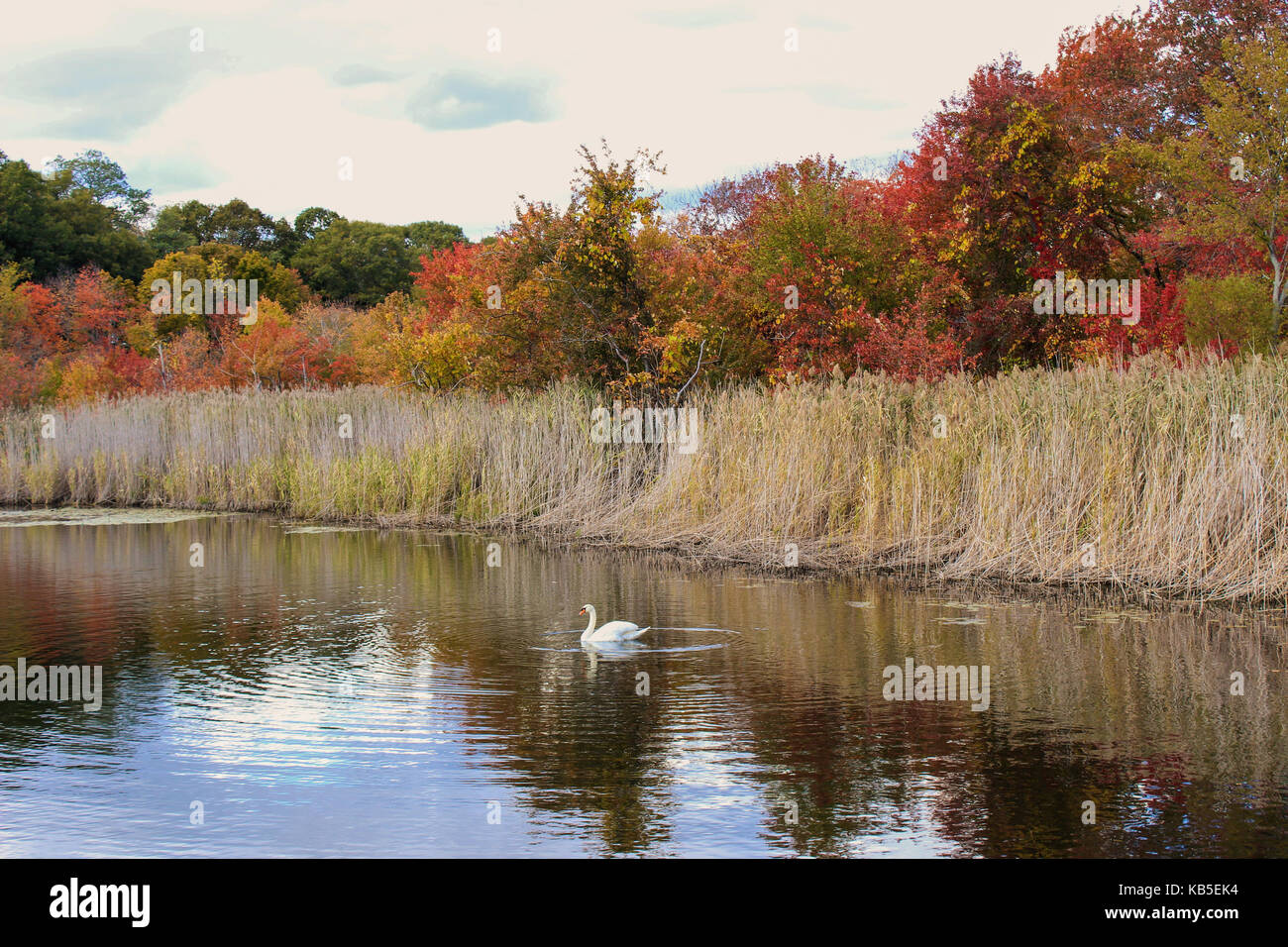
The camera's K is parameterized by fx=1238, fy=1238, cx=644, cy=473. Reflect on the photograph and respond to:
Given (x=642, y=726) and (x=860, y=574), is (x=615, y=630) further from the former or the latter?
(x=860, y=574)

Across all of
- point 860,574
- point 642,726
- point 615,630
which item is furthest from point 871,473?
point 642,726

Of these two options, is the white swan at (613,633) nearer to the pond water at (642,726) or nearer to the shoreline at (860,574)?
the pond water at (642,726)

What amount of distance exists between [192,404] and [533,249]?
25.1 ft

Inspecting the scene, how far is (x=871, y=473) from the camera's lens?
43.9 ft

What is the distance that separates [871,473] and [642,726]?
6901 mm

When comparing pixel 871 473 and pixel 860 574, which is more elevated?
→ pixel 871 473

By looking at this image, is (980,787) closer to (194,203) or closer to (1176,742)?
(1176,742)

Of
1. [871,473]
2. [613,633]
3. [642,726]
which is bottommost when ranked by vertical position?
[642,726]

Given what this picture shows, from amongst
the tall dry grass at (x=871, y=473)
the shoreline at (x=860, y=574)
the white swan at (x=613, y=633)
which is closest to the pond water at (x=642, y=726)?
the white swan at (x=613, y=633)

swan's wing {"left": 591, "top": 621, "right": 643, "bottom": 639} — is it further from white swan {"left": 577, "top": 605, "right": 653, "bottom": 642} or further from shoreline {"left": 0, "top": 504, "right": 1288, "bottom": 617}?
shoreline {"left": 0, "top": 504, "right": 1288, "bottom": 617}

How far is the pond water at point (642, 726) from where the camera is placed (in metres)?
5.41

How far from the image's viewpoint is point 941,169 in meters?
19.1

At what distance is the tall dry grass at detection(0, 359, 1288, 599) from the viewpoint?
10883mm

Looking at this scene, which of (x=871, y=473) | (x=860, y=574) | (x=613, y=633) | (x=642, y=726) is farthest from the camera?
(x=871, y=473)
